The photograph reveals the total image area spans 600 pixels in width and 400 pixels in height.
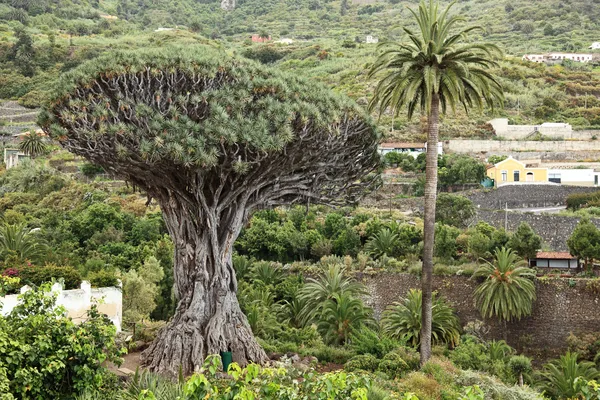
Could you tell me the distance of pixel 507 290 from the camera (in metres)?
26.5

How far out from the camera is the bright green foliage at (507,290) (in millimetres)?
26469

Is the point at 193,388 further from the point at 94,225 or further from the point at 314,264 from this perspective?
the point at 94,225

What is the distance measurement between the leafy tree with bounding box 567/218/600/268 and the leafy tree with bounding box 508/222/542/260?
5.19 ft

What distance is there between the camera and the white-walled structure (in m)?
17.9

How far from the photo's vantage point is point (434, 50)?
17.0m

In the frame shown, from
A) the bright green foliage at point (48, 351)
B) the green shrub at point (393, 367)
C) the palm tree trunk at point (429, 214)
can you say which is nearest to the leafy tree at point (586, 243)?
the palm tree trunk at point (429, 214)

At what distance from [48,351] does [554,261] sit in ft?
88.4

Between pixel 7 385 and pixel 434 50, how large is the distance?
12.2 metres

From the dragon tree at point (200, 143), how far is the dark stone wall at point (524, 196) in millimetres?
26881

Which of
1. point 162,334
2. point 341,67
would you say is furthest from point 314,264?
point 341,67

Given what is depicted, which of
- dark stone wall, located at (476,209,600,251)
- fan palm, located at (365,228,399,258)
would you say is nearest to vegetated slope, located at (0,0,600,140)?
dark stone wall, located at (476,209,600,251)

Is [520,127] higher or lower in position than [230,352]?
higher

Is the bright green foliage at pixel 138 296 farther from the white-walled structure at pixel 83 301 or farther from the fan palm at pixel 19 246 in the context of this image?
the fan palm at pixel 19 246

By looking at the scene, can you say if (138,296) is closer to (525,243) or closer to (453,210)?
(525,243)
